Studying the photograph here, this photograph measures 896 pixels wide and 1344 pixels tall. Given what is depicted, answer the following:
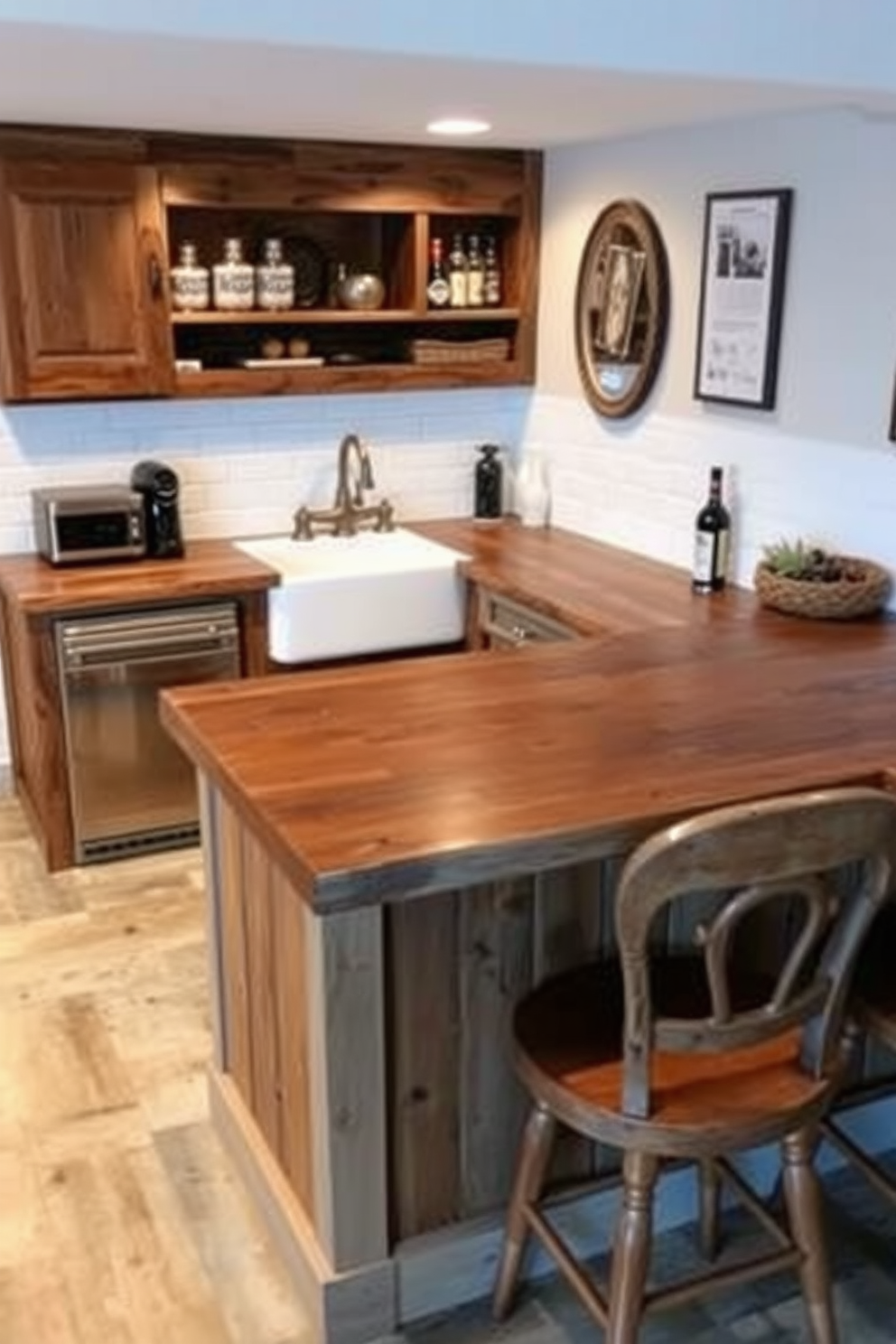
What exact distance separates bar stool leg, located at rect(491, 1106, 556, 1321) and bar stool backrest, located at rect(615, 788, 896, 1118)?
→ 10.7 inches

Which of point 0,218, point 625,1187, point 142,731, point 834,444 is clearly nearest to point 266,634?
point 142,731

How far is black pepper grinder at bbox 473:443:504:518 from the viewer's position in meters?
4.29

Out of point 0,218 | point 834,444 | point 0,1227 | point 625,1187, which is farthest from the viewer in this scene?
point 0,218

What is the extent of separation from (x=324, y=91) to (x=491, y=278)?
168cm

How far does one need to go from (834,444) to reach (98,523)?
1980 millimetres

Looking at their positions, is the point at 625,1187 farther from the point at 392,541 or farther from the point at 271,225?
the point at 271,225

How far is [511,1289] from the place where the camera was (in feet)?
6.80

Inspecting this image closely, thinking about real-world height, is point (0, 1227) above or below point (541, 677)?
below

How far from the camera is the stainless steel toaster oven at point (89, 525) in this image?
3.57m

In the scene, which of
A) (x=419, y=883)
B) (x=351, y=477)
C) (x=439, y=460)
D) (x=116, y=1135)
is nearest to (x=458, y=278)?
(x=439, y=460)

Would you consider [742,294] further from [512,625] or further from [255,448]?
[255,448]

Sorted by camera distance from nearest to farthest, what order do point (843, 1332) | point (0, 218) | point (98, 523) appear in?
point (843, 1332), point (0, 218), point (98, 523)

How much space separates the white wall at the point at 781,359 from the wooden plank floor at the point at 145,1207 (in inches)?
62.8

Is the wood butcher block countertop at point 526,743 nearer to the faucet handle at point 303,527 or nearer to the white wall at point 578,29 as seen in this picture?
the white wall at point 578,29
